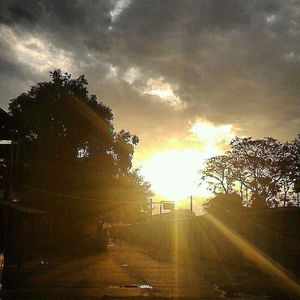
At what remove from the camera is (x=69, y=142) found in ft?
103

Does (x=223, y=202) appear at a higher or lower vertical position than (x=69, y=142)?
lower

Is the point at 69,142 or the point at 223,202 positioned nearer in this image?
the point at 69,142

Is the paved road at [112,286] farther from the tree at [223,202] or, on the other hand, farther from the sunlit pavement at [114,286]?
the tree at [223,202]

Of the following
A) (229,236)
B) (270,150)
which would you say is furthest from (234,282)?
(270,150)

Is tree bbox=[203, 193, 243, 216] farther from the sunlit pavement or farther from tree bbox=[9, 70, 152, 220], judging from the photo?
the sunlit pavement

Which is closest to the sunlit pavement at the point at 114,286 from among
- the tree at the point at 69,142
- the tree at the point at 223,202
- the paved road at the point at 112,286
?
the paved road at the point at 112,286

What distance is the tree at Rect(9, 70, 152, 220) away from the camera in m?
30.1

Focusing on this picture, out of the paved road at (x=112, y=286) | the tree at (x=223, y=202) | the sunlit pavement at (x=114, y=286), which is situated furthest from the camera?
the tree at (x=223, y=202)

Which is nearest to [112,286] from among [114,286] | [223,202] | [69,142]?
[114,286]

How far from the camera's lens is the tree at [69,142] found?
30.1 meters

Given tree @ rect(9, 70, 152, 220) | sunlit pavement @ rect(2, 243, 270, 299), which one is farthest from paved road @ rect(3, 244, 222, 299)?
tree @ rect(9, 70, 152, 220)

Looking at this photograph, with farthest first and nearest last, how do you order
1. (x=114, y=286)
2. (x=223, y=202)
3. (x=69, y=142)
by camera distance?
(x=223, y=202) < (x=69, y=142) < (x=114, y=286)

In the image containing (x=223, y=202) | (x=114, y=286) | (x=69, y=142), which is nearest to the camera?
(x=114, y=286)

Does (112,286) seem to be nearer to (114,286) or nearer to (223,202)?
(114,286)
